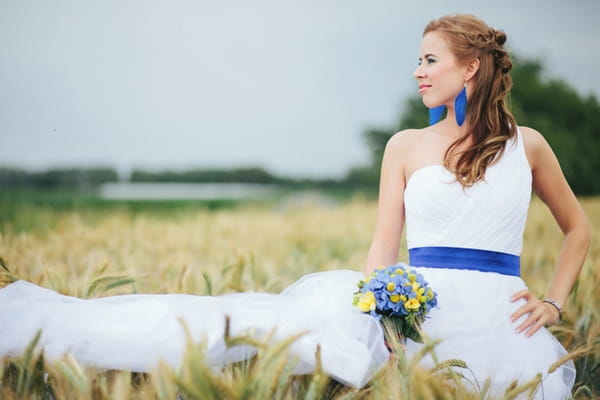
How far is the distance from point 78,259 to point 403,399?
229cm

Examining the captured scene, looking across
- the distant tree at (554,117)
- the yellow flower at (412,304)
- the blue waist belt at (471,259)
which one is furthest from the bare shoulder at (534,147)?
the distant tree at (554,117)

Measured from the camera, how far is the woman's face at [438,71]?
1.79 meters

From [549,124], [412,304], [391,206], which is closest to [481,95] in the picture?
[391,206]

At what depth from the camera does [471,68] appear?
181cm

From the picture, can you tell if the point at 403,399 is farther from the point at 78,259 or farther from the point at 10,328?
the point at 78,259

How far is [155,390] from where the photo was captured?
129 centimetres

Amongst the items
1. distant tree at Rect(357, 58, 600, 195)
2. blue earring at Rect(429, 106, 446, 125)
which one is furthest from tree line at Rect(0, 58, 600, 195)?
blue earring at Rect(429, 106, 446, 125)

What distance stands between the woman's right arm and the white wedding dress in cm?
5

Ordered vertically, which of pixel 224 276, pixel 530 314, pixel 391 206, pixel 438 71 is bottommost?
pixel 224 276

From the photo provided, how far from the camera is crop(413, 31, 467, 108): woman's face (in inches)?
70.5

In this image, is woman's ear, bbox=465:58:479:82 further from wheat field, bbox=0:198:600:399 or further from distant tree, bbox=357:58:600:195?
distant tree, bbox=357:58:600:195

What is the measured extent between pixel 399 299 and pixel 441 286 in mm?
252

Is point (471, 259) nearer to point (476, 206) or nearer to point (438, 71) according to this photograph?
point (476, 206)

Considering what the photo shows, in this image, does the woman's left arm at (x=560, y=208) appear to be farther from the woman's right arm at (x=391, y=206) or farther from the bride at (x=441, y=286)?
the woman's right arm at (x=391, y=206)
